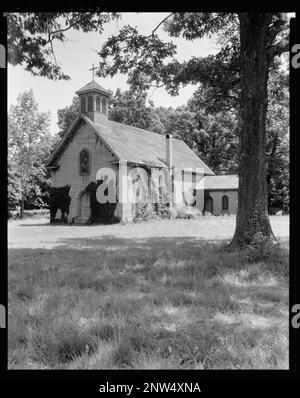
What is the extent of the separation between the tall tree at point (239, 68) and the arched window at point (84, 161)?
16882 millimetres

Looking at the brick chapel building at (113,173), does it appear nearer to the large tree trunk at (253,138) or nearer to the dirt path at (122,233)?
the dirt path at (122,233)

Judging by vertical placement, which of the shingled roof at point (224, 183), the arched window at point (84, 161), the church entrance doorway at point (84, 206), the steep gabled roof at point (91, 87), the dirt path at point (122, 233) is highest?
the arched window at point (84, 161)

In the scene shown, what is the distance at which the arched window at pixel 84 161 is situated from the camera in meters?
24.1

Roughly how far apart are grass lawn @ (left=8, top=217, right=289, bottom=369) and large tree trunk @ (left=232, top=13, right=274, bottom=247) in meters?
0.57

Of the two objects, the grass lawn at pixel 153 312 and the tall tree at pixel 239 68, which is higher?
the tall tree at pixel 239 68

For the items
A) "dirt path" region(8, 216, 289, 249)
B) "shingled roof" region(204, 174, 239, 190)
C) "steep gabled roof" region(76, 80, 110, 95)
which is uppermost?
"steep gabled roof" region(76, 80, 110, 95)

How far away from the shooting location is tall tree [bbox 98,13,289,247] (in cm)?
392

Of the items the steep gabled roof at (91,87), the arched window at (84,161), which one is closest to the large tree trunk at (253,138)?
the steep gabled roof at (91,87)

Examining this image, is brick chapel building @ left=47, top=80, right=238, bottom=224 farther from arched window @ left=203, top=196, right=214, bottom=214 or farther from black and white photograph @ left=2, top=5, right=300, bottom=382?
black and white photograph @ left=2, top=5, right=300, bottom=382

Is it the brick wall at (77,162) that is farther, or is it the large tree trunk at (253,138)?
the brick wall at (77,162)

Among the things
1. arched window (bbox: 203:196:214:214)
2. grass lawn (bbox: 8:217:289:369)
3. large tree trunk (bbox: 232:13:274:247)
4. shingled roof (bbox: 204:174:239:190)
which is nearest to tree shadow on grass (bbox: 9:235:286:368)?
grass lawn (bbox: 8:217:289:369)

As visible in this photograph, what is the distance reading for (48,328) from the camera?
12.2ft
